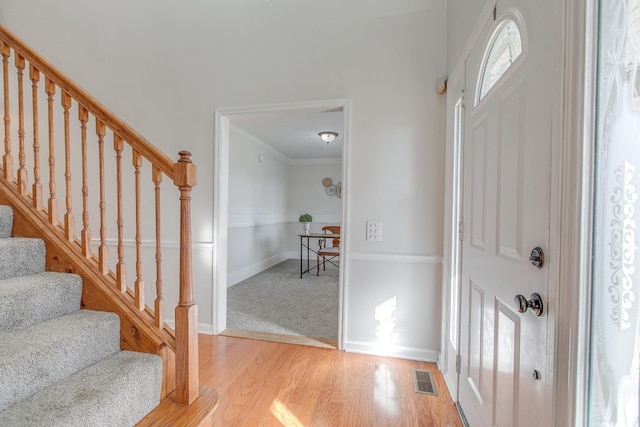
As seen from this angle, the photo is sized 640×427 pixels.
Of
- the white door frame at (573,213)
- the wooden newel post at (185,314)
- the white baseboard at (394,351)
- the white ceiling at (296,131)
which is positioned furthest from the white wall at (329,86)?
the white door frame at (573,213)

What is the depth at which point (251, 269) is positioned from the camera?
4.84 m

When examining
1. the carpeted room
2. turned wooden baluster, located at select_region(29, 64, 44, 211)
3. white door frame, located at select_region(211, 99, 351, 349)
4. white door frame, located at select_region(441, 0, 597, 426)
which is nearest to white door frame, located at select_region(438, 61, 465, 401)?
white door frame, located at select_region(211, 99, 351, 349)

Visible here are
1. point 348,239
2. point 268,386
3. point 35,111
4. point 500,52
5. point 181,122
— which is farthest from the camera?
point 181,122

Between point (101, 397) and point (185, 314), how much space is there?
1.29ft

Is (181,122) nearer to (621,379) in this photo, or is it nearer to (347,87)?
(347,87)

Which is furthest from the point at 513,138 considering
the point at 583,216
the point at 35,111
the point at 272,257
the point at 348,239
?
the point at 272,257

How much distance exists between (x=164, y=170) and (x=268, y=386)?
4.78ft

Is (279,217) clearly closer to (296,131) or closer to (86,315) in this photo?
(296,131)

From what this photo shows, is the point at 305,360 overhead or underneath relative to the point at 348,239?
underneath

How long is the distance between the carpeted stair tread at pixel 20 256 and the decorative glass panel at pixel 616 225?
89.4 inches

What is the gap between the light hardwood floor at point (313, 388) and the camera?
155cm

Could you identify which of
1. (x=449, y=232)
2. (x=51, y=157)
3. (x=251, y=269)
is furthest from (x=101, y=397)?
(x=251, y=269)

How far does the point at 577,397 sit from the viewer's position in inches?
26.4

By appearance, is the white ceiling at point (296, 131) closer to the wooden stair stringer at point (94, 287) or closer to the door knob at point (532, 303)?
the wooden stair stringer at point (94, 287)
